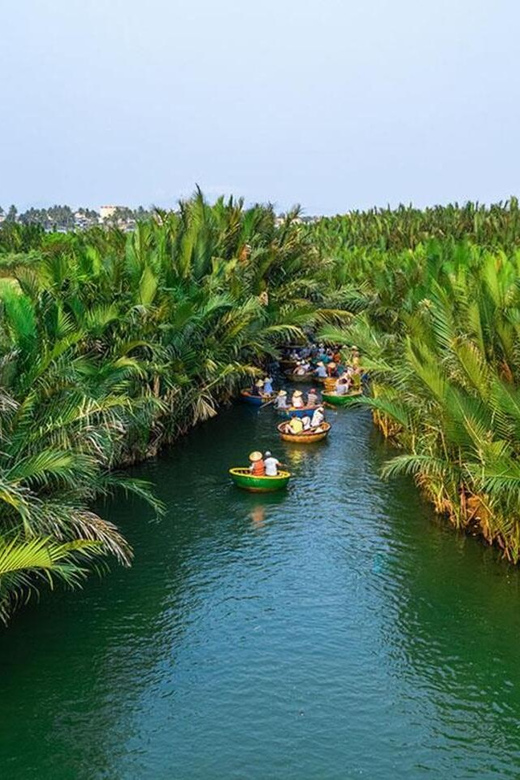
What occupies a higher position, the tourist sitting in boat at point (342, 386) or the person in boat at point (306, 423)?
the tourist sitting in boat at point (342, 386)

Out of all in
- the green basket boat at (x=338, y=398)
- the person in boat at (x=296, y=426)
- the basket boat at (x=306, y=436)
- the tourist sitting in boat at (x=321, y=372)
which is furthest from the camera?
the tourist sitting in boat at (x=321, y=372)

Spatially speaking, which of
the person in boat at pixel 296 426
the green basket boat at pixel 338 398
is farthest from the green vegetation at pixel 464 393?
the green basket boat at pixel 338 398

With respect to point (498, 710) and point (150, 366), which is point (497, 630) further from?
point (150, 366)

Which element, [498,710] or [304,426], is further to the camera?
[304,426]

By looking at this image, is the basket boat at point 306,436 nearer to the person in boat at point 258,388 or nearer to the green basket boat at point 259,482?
the green basket boat at point 259,482

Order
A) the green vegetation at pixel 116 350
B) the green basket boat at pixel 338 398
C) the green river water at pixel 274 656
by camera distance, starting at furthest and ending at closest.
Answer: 1. the green basket boat at pixel 338 398
2. the green vegetation at pixel 116 350
3. the green river water at pixel 274 656

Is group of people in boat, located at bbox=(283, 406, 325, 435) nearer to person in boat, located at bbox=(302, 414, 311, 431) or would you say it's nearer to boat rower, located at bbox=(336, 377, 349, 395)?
person in boat, located at bbox=(302, 414, 311, 431)

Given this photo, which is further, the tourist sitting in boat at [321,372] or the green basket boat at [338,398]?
the tourist sitting in boat at [321,372]

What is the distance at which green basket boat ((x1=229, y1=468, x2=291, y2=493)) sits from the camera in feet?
57.3

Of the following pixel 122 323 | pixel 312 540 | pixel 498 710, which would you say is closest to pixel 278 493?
pixel 312 540

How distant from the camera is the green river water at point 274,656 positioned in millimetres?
8883

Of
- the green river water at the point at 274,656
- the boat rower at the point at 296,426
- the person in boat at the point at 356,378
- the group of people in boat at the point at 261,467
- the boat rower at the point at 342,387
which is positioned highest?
the person in boat at the point at 356,378

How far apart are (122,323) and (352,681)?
1002 centimetres

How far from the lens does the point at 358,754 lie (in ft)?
29.2
